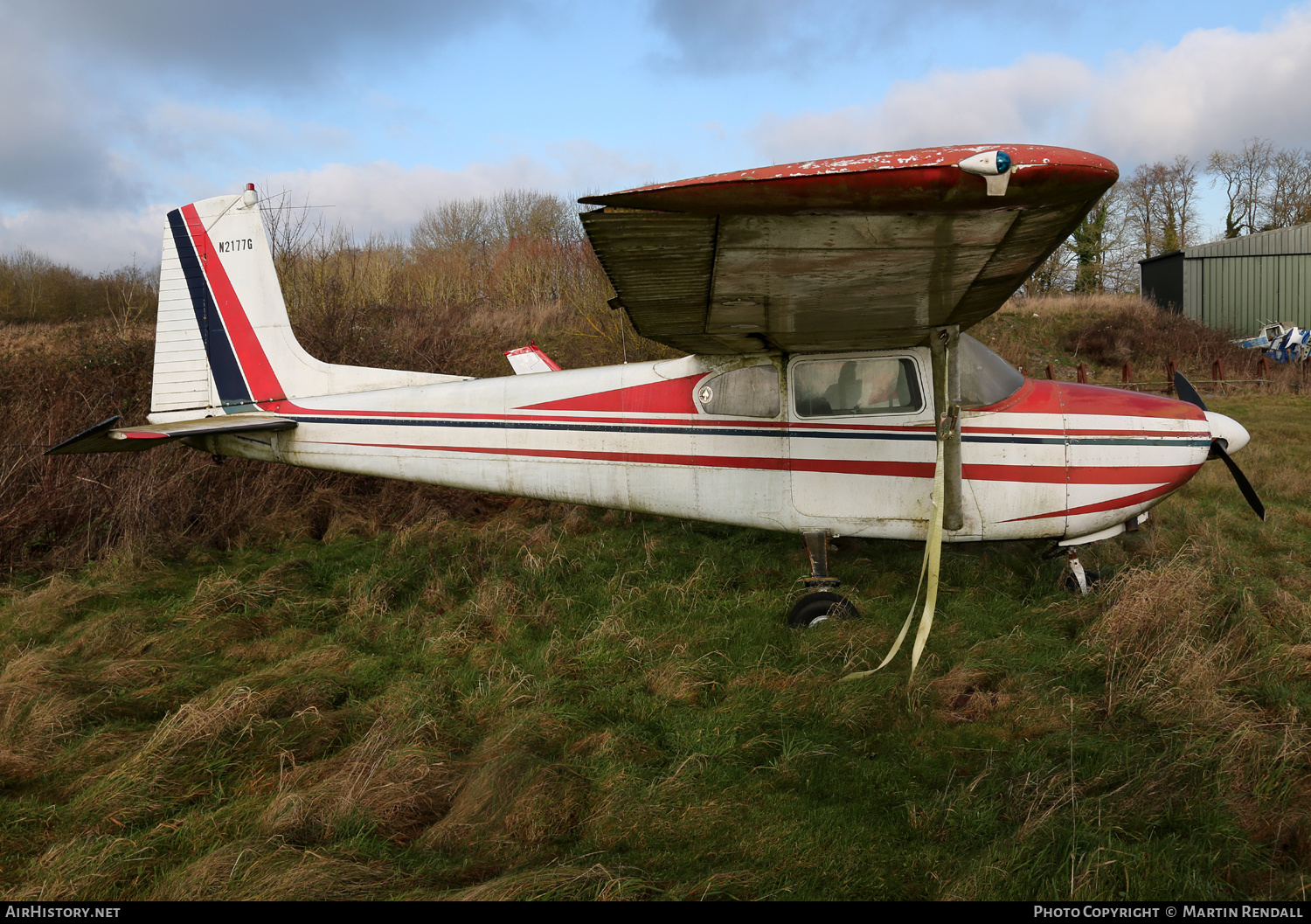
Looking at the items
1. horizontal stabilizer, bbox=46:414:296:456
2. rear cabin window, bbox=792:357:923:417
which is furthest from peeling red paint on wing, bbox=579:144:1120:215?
horizontal stabilizer, bbox=46:414:296:456

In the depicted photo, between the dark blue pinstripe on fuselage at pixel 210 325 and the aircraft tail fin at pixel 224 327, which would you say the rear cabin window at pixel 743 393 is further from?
the dark blue pinstripe on fuselage at pixel 210 325

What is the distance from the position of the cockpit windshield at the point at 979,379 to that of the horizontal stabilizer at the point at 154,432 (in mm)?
5242

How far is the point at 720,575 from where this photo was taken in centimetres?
550

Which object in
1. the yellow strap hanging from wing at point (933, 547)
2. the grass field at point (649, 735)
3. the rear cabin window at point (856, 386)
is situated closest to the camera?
the grass field at point (649, 735)

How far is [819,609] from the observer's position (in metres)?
4.68

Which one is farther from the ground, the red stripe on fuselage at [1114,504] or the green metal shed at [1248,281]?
the green metal shed at [1248,281]

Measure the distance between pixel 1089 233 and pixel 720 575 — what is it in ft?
130

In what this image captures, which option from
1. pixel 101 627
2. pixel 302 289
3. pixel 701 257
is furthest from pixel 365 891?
pixel 302 289

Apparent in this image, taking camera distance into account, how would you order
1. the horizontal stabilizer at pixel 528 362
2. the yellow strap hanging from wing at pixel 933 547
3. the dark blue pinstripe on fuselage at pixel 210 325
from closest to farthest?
the yellow strap hanging from wing at pixel 933 547, the dark blue pinstripe on fuselage at pixel 210 325, the horizontal stabilizer at pixel 528 362

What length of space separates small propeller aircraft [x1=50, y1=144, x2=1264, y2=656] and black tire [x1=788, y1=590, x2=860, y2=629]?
0.02 meters

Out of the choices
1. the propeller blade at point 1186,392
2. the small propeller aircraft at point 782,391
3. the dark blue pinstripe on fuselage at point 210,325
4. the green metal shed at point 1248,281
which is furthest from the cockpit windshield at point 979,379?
the green metal shed at point 1248,281

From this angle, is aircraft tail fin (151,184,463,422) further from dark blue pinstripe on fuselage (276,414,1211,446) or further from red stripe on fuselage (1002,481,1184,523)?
red stripe on fuselage (1002,481,1184,523)

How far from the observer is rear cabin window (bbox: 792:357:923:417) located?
4668mm

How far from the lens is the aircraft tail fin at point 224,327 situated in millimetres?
5746
